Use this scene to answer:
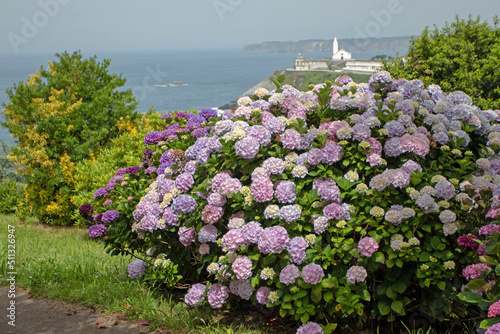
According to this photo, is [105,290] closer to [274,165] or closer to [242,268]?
[242,268]

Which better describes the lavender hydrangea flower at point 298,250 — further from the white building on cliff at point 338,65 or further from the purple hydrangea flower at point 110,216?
the white building on cliff at point 338,65

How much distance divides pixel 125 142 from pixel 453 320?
22.1 feet

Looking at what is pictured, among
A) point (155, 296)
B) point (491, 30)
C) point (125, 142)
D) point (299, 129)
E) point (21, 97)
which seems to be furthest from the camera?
point (491, 30)

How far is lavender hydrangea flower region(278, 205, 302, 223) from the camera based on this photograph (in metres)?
3.29

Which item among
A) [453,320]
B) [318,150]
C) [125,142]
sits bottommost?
[453,320]

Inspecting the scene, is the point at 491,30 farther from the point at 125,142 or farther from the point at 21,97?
the point at 21,97

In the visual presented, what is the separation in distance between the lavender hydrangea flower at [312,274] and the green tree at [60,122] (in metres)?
6.99

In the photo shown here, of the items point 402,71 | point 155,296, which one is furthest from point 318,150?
point 402,71

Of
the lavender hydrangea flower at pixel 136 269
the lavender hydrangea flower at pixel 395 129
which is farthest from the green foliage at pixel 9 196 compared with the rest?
the lavender hydrangea flower at pixel 395 129

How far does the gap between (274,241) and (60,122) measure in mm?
7224

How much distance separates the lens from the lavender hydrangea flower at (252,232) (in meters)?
3.33

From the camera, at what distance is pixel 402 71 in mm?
9992

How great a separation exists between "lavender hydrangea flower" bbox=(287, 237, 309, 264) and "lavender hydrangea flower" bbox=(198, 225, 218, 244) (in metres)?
0.70

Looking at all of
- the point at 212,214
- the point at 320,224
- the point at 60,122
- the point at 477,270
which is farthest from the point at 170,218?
the point at 60,122
